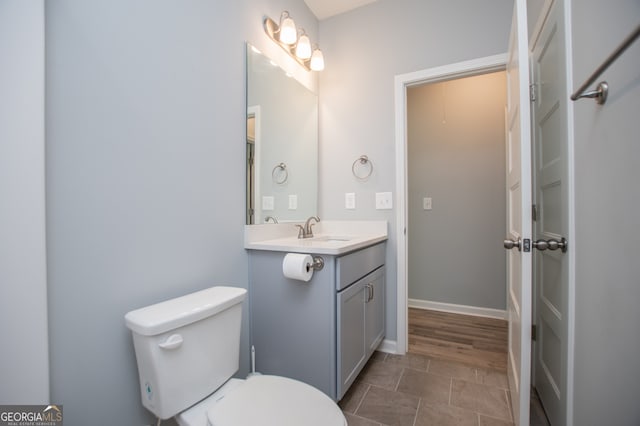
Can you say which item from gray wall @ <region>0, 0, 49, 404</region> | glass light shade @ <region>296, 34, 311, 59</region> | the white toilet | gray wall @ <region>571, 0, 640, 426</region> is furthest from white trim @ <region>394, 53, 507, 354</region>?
gray wall @ <region>0, 0, 49, 404</region>

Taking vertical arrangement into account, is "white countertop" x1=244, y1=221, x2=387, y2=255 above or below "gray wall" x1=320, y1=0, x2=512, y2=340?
below

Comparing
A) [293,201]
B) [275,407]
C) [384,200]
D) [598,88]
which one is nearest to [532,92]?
[598,88]

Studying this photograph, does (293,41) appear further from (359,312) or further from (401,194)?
(359,312)

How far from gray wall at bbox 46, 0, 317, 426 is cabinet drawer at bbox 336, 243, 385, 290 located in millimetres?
576

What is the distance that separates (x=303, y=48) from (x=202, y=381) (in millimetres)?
2059

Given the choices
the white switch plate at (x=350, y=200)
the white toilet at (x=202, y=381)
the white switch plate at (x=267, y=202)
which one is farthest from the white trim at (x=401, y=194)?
the white toilet at (x=202, y=381)

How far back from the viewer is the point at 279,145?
1.90 m

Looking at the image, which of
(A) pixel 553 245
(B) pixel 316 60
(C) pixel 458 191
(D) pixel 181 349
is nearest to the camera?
(D) pixel 181 349

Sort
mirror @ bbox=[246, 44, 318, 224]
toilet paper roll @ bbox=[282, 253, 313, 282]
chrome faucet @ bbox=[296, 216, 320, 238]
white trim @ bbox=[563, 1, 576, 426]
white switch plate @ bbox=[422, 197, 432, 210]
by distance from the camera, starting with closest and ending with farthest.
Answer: white trim @ bbox=[563, 1, 576, 426]
toilet paper roll @ bbox=[282, 253, 313, 282]
mirror @ bbox=[246, 44, 318, 224]
chrome faucet @ bbox=[296, 216, 320, 238]
white switch plate @ bbox=[422, 197, 432, 210]

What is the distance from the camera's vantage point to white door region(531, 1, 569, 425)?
1046mm

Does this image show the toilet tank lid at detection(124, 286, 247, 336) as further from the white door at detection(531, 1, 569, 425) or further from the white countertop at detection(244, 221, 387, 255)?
the white door at detection(531, 1, 569, 425)

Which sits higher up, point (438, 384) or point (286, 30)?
point (286, 30)

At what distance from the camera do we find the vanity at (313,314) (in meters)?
1.39

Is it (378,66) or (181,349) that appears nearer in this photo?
(181,349)
